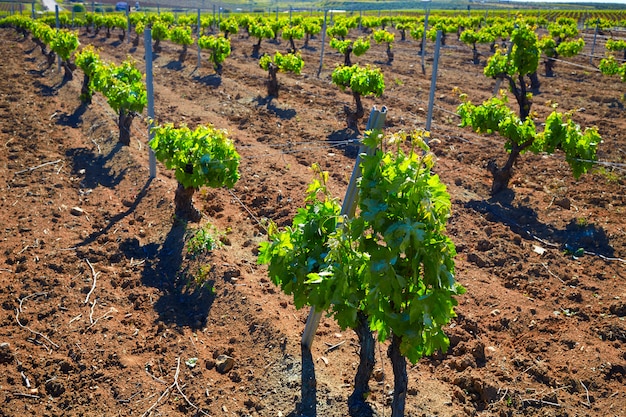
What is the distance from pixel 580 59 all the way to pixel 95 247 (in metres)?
24.2

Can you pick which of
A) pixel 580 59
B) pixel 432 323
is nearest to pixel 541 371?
pixel 432 323

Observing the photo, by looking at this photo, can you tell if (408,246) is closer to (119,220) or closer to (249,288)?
(249,288)

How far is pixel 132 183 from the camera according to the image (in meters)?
8.98

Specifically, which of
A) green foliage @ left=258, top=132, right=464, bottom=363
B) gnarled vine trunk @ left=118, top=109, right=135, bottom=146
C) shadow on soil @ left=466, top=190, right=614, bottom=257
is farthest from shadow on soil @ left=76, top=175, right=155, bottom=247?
shadow on soil @ left=466, top=190, right=614, bottom=257

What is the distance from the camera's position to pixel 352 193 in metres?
4.44

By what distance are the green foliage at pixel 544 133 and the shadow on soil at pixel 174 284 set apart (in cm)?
476

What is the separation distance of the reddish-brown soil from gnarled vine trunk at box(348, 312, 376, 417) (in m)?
0.11

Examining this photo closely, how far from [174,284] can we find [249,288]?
973 mm

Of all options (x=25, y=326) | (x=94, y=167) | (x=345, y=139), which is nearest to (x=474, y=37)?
(x=345, y=139)

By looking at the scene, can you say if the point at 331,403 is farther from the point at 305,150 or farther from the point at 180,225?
the point at 305,150

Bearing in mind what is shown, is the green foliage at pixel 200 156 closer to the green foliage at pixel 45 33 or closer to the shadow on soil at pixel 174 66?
the shadow on soil at pixel 174 66

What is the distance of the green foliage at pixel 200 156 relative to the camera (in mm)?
6828

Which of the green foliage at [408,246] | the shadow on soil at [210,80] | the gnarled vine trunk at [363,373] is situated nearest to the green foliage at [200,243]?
the gnarled vine trunk at [363,373]

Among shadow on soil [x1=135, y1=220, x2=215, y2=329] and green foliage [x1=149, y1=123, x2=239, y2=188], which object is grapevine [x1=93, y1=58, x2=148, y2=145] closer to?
green foliage [x1=149, y1=123, x2=239, y2=188]
